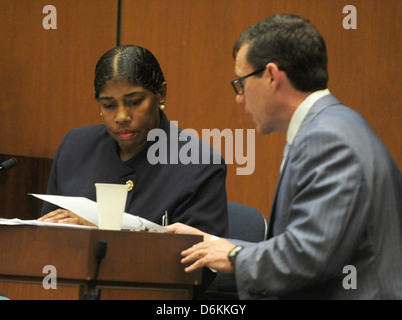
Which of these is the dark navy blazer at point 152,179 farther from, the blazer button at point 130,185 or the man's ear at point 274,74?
the man's ear at point 274,74

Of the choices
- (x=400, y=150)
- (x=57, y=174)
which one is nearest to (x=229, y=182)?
(x=400, y=150)

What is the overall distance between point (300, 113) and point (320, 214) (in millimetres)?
383

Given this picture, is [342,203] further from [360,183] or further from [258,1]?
[258,1]

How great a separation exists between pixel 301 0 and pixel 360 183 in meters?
2.78

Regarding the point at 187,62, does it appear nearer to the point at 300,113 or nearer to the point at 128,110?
the point at 128,110

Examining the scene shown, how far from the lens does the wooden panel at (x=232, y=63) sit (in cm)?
413

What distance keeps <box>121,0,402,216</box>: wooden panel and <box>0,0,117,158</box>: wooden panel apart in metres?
0.23

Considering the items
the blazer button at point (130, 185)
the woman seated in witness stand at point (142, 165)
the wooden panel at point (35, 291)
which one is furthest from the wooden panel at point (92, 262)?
the blazer button at point (130, 185)

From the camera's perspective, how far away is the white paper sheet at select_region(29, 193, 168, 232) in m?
2.01

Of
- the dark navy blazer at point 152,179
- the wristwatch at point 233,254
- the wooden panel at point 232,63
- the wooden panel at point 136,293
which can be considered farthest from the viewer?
the wooden panel at point 232,63

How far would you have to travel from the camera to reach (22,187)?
396cm

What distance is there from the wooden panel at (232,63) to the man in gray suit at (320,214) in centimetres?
233

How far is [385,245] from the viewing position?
171 centimetres

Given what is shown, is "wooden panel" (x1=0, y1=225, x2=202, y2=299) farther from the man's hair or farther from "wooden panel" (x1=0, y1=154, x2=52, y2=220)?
"wooden panel" (x1=0, y1=154, x2=52, y2=220)
